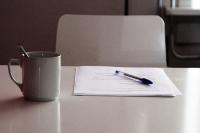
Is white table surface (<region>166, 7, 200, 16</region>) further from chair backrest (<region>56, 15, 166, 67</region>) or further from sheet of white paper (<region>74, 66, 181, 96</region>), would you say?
sheet of white paper (<region>74, 66, 181, 96</region>)

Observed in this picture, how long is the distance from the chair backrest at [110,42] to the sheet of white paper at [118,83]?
0.30 metres

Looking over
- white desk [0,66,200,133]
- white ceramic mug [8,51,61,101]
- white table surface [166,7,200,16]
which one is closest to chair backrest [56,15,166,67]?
white desk [0,66,200,133]

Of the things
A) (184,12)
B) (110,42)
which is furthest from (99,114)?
(184,12)

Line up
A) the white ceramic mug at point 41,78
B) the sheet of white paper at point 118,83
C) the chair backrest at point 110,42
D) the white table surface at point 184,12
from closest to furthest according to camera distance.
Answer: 1. the white ceramic mug at point 41,78
2. the sheet of white paper at point 118,83
3. the chair backrest at point 110,42
4. the white table surface at point 184,12

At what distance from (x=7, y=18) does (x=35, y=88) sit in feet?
5.97

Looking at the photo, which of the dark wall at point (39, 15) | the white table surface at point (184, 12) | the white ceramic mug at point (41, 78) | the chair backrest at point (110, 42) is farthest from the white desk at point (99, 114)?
the dark wall at point (39, 15)

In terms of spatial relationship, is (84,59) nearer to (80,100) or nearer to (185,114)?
(80,100)

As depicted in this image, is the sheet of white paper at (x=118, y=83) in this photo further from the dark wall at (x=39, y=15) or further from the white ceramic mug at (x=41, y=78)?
the dark wall at (x=39, y=15)

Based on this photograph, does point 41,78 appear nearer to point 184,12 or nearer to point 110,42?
point 110,42

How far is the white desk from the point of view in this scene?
2.39 feet

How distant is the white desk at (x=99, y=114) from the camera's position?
0.73 metres

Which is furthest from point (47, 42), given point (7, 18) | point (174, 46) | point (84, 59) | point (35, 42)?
point (84, 59)

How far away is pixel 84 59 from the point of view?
1.57 m

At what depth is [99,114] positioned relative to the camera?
813mm
